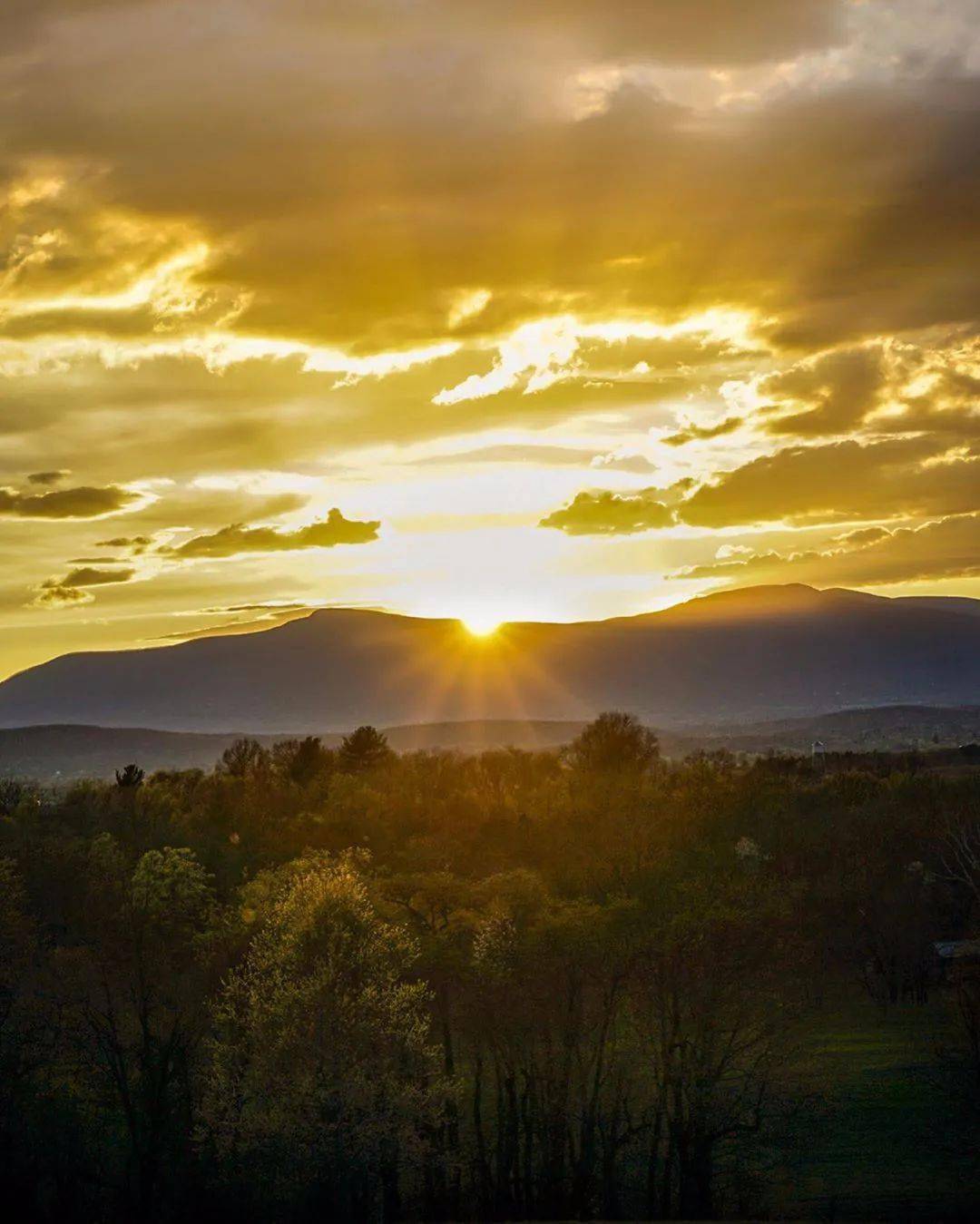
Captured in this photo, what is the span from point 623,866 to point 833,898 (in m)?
21.0

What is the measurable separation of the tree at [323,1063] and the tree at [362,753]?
7855cm

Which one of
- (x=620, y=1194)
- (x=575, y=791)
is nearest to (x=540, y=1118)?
(x=620, y=1194)

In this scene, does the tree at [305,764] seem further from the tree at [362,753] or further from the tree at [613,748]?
the tree at [613,748]

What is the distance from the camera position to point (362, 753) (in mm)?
135375

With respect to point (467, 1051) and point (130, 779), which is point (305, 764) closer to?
point (130, 779)

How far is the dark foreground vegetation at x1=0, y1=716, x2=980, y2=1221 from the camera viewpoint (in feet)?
159

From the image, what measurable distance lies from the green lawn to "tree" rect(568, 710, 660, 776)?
57468mm

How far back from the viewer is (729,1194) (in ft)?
165

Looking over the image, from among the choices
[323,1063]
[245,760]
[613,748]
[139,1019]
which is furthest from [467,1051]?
[245,760]

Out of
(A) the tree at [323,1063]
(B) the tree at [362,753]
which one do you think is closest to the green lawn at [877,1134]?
(A) the tree at [323,1063]

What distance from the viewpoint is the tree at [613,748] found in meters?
132

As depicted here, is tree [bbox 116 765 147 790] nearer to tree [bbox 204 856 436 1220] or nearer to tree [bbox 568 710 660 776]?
tree [bbox 568 710 660 776]

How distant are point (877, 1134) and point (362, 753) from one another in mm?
83940

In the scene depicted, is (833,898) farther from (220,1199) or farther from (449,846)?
(220,1199)
